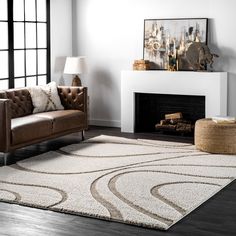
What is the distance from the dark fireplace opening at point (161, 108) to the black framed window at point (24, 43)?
156 cm

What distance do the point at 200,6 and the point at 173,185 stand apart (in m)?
3.74

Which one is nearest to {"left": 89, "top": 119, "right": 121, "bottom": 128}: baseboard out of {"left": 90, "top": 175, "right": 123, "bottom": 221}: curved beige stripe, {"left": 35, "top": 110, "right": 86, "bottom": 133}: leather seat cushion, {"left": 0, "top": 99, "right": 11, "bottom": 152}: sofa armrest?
{"left": 35, "top": 110, "right": 86, "bottom": 133}: leather seat cushion

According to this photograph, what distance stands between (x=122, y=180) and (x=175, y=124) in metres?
2.95

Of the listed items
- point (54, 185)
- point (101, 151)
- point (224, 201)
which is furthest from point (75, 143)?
point (224, 201)

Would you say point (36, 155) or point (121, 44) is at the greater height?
point (121, 44)

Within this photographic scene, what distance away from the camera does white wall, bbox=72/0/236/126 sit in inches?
324

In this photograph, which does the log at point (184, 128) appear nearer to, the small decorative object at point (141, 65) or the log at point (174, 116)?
the log at point (174, 116)

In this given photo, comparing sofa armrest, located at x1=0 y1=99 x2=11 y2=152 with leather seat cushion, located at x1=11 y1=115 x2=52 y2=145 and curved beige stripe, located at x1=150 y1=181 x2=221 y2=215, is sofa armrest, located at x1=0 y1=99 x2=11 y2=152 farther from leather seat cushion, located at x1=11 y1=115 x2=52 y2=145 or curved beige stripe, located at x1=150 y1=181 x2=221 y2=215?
curved beige stripe, located at x1=150 y1=181 x2=221 y2=215

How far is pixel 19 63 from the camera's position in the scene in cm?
829

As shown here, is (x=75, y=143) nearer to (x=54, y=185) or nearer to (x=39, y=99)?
(x=39, y=99)

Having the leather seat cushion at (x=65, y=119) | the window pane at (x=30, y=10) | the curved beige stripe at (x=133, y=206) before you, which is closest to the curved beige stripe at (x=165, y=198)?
the curved beige stripe at (x=133, y=206)

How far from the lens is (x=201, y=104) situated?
27.8 ft

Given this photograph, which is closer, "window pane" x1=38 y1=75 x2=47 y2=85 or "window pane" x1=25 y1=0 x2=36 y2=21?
"window pane" x1=25 y1=0 x2=36 y2=21

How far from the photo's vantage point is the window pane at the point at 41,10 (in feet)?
28.5
